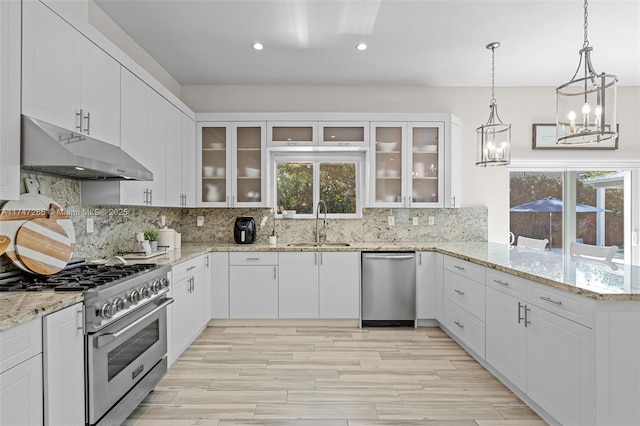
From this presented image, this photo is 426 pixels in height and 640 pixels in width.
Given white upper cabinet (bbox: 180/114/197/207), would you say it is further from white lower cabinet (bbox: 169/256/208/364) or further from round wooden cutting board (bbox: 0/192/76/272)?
round wooden cutting board (bbox: 0/192/76/272)

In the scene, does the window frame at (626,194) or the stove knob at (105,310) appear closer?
the stove knob at (105,310)

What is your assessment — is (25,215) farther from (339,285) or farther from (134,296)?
(339,285)

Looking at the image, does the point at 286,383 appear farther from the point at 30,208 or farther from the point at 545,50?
the point at 545,50

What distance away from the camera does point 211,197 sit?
4430 mm

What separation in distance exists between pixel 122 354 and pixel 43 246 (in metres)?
0.81

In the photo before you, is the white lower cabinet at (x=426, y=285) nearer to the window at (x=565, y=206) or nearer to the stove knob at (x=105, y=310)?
the window at (x=565, y=206)

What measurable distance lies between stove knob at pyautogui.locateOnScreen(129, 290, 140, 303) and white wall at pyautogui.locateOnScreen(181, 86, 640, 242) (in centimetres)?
298

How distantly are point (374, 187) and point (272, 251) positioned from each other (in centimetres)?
138

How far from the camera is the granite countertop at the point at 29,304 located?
4.63 feet

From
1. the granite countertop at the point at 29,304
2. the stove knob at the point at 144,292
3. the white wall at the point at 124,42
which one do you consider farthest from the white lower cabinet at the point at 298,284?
the granite countertop at the point at 29,304

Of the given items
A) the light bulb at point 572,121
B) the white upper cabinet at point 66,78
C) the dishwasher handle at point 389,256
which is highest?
the white upper cabinet at point 66,78

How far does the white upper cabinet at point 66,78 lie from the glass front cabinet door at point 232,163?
Answer: 172cm

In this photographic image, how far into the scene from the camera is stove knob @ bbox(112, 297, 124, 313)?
1984 mm

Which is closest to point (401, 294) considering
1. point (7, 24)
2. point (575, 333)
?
point (575, 333)
